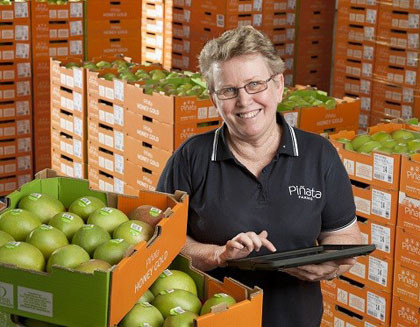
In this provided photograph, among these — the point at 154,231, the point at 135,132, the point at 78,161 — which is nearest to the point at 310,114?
the point at 135,132

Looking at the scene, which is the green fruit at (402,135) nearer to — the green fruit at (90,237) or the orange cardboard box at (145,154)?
the orange cardboard box at (145,154)

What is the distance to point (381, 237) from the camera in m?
4.26

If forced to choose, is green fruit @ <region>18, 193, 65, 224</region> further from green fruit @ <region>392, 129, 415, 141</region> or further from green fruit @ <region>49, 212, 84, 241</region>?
green fruit @ <region>392, 129, 415, 141</region>

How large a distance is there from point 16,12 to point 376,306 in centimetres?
424

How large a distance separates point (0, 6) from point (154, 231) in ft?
17.0

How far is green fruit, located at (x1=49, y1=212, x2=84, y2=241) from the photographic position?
7.48 ft

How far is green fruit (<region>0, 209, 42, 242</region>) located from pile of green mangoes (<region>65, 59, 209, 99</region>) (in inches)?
114

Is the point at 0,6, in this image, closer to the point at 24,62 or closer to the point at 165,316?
the point at 24,62

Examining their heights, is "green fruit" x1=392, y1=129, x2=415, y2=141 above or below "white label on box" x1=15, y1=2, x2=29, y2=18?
below

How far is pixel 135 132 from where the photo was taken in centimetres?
545

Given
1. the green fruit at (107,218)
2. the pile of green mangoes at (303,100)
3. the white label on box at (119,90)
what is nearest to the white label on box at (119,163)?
the white label on box at (119,90)

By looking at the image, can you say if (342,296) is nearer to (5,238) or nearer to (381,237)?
(381,237)

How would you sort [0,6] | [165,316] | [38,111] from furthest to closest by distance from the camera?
[38,111] → [0,6] → [165,316]

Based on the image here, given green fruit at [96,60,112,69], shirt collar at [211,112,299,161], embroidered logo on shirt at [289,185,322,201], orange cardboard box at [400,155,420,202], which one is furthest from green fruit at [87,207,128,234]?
green fruit at [96,60,112,69]
